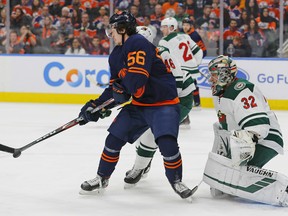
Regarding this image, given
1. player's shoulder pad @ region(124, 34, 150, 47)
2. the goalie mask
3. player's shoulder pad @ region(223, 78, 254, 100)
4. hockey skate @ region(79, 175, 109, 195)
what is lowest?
hockey skate @ region(79, 175, 109, 195)

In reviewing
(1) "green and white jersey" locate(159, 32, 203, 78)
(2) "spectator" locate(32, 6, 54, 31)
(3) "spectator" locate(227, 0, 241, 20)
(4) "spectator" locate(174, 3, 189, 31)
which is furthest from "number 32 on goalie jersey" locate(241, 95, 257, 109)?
(2) "spectator" locate(32, 6, 54, 31)

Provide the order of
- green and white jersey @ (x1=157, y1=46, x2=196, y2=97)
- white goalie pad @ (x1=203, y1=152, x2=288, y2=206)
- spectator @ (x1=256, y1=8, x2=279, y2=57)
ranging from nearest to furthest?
1. white goalie pad @ (x1=203, y1=152, x2=288, y2=206)
2. green and white jersey @ (x1=157, y1=46, x2=196, y2=97)
3. spectator @ (x1=256, y1=8, x2=279, y2=57)

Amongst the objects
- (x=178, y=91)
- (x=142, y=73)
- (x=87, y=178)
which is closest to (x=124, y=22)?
(x=142, y=73)

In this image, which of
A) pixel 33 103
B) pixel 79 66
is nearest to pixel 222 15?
pixel 79 66

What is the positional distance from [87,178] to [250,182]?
1189 mm

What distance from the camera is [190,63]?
696 cm

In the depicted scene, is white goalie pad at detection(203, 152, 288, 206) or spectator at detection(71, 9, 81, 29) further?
spectator at detection(71, 9, 81, 29)

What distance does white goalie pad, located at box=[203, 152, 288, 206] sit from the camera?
371cm

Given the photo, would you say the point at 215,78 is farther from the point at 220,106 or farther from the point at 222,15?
the point at 222,15

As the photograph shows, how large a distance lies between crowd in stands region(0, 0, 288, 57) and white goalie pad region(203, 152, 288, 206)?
520cm

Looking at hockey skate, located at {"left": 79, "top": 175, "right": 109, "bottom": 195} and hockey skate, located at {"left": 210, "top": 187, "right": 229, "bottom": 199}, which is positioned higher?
hockey skate, located at {"left": 79, "top": 175, "right": 109, "bottom": 195}

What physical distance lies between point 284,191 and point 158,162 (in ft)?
5.05

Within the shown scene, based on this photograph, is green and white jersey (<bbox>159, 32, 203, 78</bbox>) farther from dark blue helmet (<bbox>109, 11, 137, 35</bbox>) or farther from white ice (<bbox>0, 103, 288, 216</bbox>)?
dark blue helmet (<bbox>109, 11, 137, 35</bbox>)

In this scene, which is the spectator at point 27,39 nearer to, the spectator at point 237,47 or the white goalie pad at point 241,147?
the spectator at point 237,47
